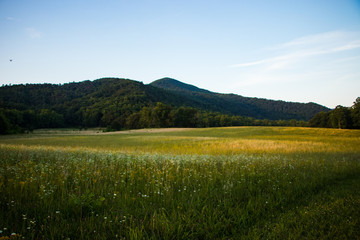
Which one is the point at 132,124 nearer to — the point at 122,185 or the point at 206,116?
the point at 206,116

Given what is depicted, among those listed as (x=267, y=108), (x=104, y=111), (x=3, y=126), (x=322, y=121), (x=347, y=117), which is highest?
(x=267, y=108)


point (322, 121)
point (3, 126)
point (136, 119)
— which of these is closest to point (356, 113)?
point (322, 121)

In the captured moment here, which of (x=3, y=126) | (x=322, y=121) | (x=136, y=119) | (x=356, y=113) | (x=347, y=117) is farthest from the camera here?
(x=136, y=119)

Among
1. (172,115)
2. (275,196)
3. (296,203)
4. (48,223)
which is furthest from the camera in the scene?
(172,115)

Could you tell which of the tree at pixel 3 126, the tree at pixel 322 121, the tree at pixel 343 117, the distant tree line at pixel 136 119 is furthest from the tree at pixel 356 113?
the tree at pixel 3 126

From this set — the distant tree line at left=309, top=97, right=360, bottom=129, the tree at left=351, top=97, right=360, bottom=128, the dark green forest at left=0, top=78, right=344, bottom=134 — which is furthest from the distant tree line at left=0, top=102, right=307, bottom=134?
the tree at left=351, top=97, right=360, bottom=128

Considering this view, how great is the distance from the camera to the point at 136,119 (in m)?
92.6

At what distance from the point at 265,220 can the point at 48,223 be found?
412 centimetres

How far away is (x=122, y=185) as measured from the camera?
5008 mm

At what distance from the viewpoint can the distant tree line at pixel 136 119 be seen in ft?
280

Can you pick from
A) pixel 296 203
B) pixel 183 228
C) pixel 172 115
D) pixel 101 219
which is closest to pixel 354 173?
pixel 296 203

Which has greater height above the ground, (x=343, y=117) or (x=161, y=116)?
(x=161, y=116)

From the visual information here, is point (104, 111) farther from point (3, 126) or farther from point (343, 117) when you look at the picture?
point (343, 117)

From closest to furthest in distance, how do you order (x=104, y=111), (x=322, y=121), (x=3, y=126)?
(x=3, y=126), (x=322, y=121), (x=104, y=111)
